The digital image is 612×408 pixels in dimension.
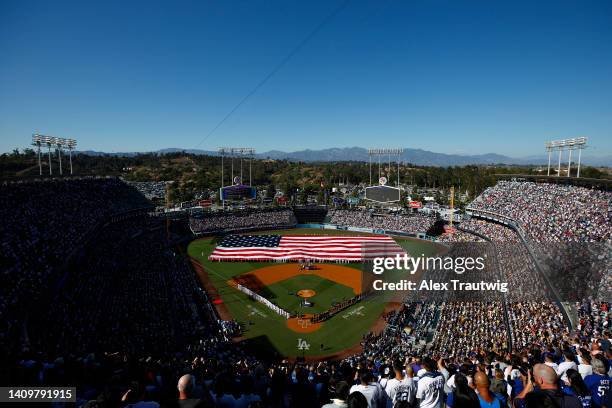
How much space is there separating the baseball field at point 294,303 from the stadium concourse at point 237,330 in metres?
1.51

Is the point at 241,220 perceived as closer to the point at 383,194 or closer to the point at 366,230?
the point at 366,230

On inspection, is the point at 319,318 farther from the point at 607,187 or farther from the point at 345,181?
the point at 345,181

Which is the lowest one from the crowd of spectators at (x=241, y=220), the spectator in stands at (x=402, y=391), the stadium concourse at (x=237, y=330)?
the crowd of spectators at (x=241, y=220)

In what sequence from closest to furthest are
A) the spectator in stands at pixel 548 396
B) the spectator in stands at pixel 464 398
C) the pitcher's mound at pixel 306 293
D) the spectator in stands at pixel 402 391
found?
the spectator in stands at pixel 548 396, the spectator in stands at pixel 464 398, the spectator in stands at pixel 402 391, the pitcher's mound at pixel 306 293

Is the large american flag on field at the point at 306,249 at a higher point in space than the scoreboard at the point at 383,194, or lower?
lower

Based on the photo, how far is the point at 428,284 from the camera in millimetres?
20969

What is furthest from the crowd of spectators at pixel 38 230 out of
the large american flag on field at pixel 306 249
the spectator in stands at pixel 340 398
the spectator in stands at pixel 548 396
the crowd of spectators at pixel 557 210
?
the crowd of spectators at pixel 557 210

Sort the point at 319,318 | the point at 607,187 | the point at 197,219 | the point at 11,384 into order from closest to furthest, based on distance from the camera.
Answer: the point at 11,384 < the point at 319,318 < the point at 607,187 < the point at 197,219

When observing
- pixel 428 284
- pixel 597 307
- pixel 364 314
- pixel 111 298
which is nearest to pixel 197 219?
pixel 111 298

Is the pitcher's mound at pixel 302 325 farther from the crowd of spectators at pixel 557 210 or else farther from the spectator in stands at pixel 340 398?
the crowd of spectators at pixel 557 210

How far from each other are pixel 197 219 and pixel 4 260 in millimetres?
40351

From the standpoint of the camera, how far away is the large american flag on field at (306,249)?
131 feet

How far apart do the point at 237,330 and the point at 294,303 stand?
6.54 m

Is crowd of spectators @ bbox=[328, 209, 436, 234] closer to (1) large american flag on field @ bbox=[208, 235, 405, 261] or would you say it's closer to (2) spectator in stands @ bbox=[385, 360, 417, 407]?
(1) large american flag on field @ bbox=[208, 235, 405, 261]
